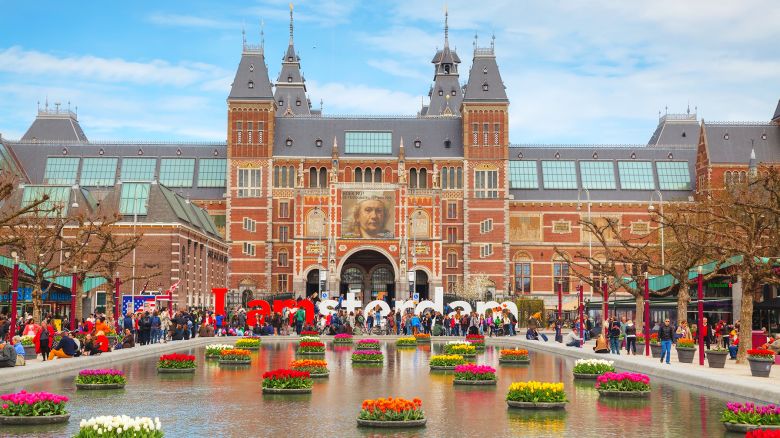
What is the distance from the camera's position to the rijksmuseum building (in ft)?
292

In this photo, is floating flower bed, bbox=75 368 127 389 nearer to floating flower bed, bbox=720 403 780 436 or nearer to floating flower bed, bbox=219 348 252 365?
floating flower bed, bbox=219 348 252 365

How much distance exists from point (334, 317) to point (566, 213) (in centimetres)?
4641

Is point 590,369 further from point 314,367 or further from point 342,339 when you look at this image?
point 342,339

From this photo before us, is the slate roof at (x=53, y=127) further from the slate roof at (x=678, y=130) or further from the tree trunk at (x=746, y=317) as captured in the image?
the tree trunk at (x=746, y=317)

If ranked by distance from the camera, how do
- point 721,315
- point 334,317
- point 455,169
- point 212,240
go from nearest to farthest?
1. point 721,315
2. point 334,317
3. point 212,240
4. point 455,169

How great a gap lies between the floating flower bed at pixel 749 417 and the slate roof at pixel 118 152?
8216cm

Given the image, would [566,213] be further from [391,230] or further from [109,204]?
[109,204]

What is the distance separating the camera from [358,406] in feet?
65.5

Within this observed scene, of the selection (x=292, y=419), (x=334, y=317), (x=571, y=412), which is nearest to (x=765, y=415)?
(x=571, y=412)

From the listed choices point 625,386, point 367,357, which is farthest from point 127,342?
point 625,386

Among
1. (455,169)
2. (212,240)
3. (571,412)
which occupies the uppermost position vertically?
(455,169)

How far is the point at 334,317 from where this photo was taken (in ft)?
184

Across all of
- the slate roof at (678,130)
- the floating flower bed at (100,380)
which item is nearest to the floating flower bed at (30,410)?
the floating flower bed at (100,380)

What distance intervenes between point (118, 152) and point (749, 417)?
90269 millimetres
